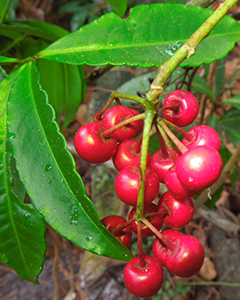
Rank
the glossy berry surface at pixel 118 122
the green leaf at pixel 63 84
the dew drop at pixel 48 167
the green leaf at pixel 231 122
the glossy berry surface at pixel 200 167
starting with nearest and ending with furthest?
the glossy berry surface at pixel 200 167 → the dew drop at pixel 48 167 → the glossy berry surface at pixel 118 122 → the green leaf at pixel 63 84 → the green leaf at pixel 231 122

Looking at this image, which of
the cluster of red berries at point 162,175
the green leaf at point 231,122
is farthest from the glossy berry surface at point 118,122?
the green leaf at point 231,122

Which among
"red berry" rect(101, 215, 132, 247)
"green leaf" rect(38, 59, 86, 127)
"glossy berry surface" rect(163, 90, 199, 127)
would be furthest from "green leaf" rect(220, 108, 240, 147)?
"red berry" rect(101, 215, 132, 247)

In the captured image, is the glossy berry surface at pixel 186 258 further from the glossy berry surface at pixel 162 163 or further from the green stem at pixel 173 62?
the green stem at pixel 173 62

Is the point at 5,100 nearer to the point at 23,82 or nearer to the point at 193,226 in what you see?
the point at 23,82

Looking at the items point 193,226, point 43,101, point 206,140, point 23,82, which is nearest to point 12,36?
point 23,82

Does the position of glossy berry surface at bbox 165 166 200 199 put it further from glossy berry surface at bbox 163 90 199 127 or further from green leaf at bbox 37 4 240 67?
green leaf at bbox 37 4 240 67

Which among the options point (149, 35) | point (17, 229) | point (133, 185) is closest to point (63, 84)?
point (149, 35)
